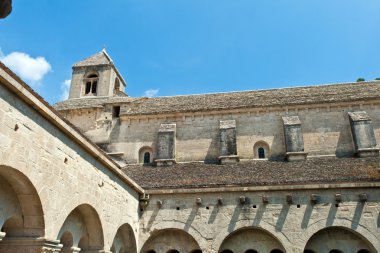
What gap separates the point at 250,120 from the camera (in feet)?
68.2

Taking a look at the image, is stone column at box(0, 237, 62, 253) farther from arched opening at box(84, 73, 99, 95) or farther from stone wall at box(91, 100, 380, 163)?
arched opening at box(84, 73, 99, 95)

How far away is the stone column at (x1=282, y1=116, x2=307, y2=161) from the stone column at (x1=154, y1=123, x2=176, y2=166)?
6.39 metres

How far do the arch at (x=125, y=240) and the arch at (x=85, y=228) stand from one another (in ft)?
7.88

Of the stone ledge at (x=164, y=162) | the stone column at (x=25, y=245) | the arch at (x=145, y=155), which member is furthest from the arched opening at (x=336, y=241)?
the arch at (x=145, y=155)

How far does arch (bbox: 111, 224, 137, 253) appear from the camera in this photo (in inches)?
540

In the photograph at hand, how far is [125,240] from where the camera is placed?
14.3 metres

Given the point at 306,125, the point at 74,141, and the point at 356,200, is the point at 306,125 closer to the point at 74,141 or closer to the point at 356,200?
the point at 356,200

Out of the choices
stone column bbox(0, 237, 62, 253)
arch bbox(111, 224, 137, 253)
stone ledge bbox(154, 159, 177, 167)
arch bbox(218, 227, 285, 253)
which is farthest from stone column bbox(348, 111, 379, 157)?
stone column bbox(0, 237, 62, 253)

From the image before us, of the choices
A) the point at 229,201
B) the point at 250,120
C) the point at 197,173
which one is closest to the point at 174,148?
the point at 197,173

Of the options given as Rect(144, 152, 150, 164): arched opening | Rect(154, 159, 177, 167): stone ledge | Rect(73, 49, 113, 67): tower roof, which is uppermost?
Rect(73, 49, 113, 67): tower roof

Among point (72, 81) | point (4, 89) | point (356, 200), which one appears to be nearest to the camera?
point (4, 89)

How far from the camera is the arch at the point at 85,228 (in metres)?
10.2

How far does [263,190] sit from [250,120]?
720 cm

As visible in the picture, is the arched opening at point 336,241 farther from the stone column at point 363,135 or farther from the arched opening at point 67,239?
the arched opening at point 67,239
